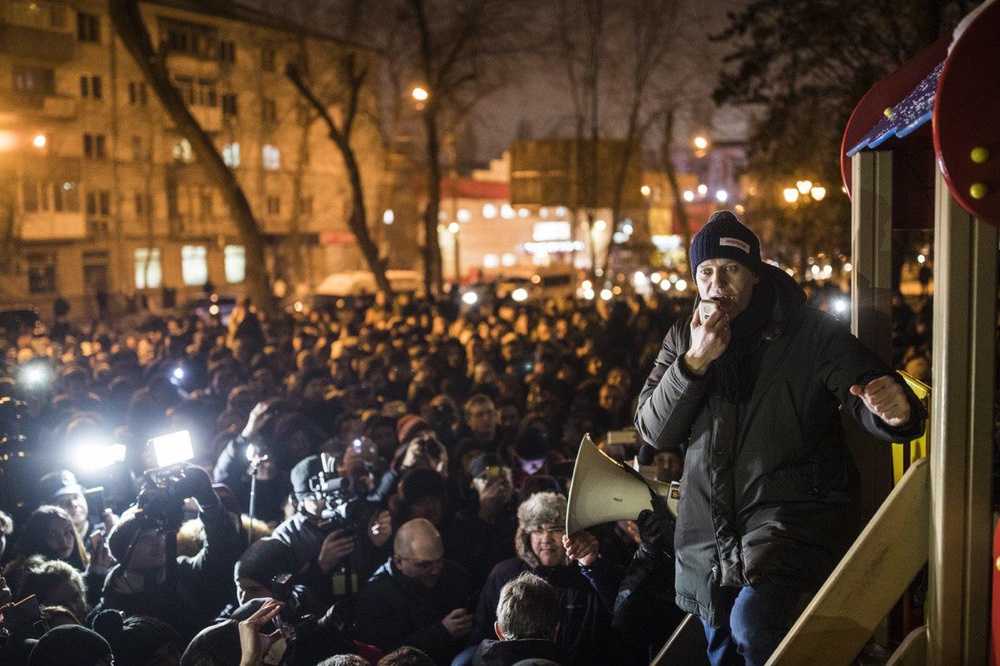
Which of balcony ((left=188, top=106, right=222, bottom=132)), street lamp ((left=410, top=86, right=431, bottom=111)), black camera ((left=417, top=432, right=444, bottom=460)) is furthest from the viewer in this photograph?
balcony ((left=188, top=106, right=222, bottom=132))

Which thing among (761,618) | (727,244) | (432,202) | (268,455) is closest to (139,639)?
(268,455)

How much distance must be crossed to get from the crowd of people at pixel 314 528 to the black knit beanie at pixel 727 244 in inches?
44.1

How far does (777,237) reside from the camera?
31094mm

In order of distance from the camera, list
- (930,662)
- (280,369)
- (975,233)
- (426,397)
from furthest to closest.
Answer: (280,369)
(426,397)
(930,662)
(975,233)

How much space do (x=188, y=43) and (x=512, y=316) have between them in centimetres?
3765

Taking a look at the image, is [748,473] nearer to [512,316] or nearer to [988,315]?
[988,315]

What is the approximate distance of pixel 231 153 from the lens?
177ft

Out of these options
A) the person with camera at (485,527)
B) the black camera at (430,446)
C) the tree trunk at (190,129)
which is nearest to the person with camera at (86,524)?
the person with camera at (485,527)

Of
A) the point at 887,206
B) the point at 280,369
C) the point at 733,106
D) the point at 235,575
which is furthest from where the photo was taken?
the point at 733,106

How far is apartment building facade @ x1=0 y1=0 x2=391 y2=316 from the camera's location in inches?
1661

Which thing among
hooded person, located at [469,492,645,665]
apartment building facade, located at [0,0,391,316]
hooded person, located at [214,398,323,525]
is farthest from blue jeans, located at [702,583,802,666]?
apartment building facade, located at [0,0,391,316]

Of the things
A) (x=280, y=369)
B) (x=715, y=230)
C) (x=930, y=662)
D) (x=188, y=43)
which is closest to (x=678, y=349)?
(x=715, y=230)

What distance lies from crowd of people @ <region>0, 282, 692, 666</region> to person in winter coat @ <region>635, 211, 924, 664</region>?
0.69 meters

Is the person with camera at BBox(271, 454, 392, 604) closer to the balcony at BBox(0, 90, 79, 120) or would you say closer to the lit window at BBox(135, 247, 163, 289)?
the balcony at BBox(0, 90, 79, 120)
